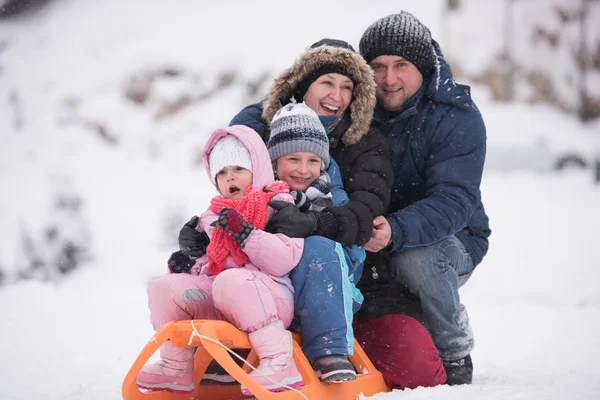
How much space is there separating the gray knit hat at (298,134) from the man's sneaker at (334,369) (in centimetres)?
79

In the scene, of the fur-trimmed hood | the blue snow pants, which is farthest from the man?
the blue snow pants

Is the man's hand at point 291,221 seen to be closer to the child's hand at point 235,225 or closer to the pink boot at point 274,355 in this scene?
the child's hand at point 235,225

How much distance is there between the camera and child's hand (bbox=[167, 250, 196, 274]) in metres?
2.32

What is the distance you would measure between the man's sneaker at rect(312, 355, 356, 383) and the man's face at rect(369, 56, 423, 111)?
1.35m

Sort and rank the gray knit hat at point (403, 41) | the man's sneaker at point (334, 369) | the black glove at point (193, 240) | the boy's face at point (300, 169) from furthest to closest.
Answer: the gray knit hat at point (403, 41) < the boy's face at point (300, 169) < the black glove at point (193, 240) < the man's sneaker at point (334, 369)

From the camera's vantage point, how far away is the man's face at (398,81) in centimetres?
298

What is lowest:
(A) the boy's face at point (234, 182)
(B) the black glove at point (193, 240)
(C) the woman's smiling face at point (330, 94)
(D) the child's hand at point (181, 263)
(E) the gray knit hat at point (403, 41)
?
(D) the child's hand at point (181, 263)

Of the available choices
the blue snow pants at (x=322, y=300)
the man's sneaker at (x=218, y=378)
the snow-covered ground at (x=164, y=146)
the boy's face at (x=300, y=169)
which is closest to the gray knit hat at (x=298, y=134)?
the boy's face at (x=300, y=169)

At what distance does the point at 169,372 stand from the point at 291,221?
0.60 metres

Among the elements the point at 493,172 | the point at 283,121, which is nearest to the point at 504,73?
the point at 493,172

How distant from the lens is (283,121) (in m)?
2.56

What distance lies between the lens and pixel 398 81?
118 inches

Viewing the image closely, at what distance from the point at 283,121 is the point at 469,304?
3767mm

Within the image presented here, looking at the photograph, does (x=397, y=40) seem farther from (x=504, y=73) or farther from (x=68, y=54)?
(x=68, y=54)
